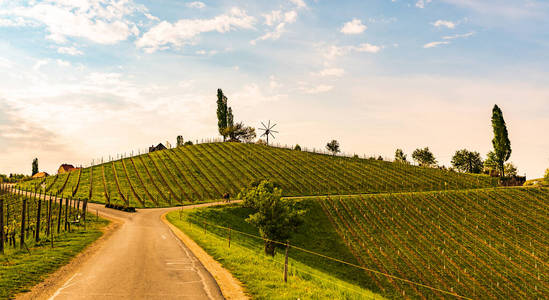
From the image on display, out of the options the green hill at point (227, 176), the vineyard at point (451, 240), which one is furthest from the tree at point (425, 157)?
the vineyard at point (451, 240)

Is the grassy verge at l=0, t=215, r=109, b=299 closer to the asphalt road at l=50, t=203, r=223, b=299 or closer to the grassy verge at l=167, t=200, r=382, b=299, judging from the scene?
the asphalt road at l=50, t=203, r=223, b=299

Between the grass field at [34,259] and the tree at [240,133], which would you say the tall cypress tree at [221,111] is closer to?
the tree at [240,133]

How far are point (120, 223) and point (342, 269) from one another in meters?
32.6

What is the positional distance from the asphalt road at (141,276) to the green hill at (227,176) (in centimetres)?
4923

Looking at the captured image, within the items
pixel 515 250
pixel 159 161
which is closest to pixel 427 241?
pixel 515 250

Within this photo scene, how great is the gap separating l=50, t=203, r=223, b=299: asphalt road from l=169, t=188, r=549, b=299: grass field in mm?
2546

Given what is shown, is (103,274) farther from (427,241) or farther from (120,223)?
(427,241)

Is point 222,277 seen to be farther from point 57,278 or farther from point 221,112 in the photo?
point 221,112

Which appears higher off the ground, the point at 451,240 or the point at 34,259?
the point at 34,259

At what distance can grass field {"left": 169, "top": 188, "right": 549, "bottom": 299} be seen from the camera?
40188 millimetres

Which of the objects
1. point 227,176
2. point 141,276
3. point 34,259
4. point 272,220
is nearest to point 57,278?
point 141,276

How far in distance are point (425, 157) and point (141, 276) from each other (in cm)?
18564

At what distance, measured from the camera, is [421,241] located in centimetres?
5428

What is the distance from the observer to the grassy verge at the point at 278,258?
1560cm
